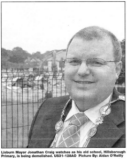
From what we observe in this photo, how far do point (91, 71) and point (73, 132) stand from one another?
29 cm

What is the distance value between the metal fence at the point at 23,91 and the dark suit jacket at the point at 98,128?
0.34 meters

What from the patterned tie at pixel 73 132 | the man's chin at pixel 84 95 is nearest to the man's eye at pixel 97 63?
the man's chin at pixel 84 95

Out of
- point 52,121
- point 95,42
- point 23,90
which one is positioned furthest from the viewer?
point 23,90

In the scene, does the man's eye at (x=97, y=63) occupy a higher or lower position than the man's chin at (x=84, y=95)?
higher

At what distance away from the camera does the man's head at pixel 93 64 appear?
829 mm

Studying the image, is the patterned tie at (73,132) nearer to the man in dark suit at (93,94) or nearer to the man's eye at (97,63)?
the man in dark suit at (93,94)

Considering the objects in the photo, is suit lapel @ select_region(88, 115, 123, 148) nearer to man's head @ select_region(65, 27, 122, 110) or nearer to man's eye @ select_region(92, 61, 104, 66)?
man's head @ select_region(65, 27, 122, 110)

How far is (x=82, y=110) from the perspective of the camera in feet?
2.98

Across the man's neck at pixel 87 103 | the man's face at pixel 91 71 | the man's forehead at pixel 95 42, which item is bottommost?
the man's neck at pixel 87 103

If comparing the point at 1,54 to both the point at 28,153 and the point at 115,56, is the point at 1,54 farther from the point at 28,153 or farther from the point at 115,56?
the point at 115,56

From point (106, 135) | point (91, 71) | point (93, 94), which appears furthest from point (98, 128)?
point (91, 71)

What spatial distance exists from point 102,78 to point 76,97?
5.5 inches

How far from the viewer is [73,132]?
2.96ft

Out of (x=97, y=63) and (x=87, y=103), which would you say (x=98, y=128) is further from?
(x=97, y=63)
